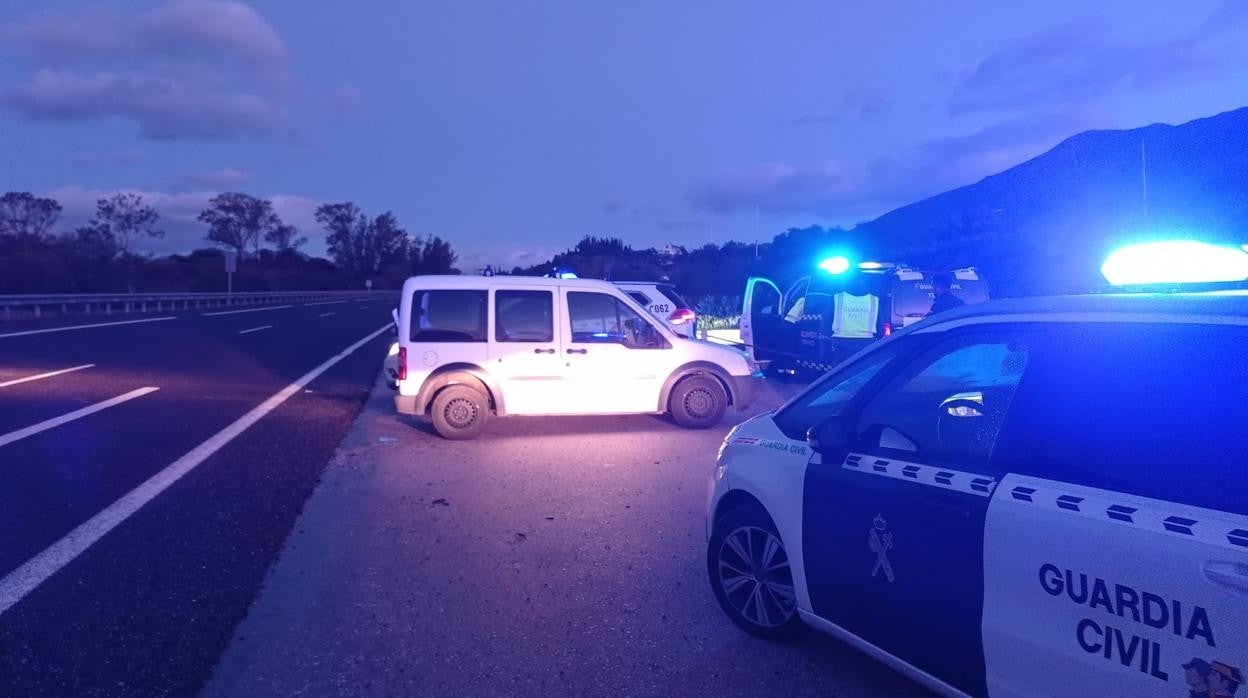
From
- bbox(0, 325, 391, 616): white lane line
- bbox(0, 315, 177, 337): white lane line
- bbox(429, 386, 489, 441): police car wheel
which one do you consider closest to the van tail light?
bbox(429, 386, 489, 441): police car wheel

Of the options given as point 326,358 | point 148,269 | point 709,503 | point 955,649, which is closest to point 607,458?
point 709,503

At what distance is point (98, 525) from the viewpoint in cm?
675

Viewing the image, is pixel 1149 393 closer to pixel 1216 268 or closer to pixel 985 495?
pixel 985 495

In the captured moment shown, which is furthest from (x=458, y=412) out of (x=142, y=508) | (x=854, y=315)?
(x=854, y=315)

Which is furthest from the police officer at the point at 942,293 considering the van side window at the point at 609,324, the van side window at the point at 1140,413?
the van side window at the point at 1140,413

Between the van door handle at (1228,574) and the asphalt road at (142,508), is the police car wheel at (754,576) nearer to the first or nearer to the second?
the van door handle at (1228,574)

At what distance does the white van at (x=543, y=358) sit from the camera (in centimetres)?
1063

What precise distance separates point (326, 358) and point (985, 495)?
63.8 feet

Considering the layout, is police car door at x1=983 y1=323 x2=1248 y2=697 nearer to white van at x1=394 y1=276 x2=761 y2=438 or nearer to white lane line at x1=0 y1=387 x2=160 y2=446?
white van at x1=394 y1=276 x2=761 y2=438

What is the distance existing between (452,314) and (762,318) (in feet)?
20.9

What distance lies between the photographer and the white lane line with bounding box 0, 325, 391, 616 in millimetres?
5461

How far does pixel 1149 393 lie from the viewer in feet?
9.83

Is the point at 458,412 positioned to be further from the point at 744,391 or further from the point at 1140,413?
the point at 1140,413

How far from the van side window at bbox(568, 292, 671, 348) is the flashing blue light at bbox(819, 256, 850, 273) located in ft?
9.17
